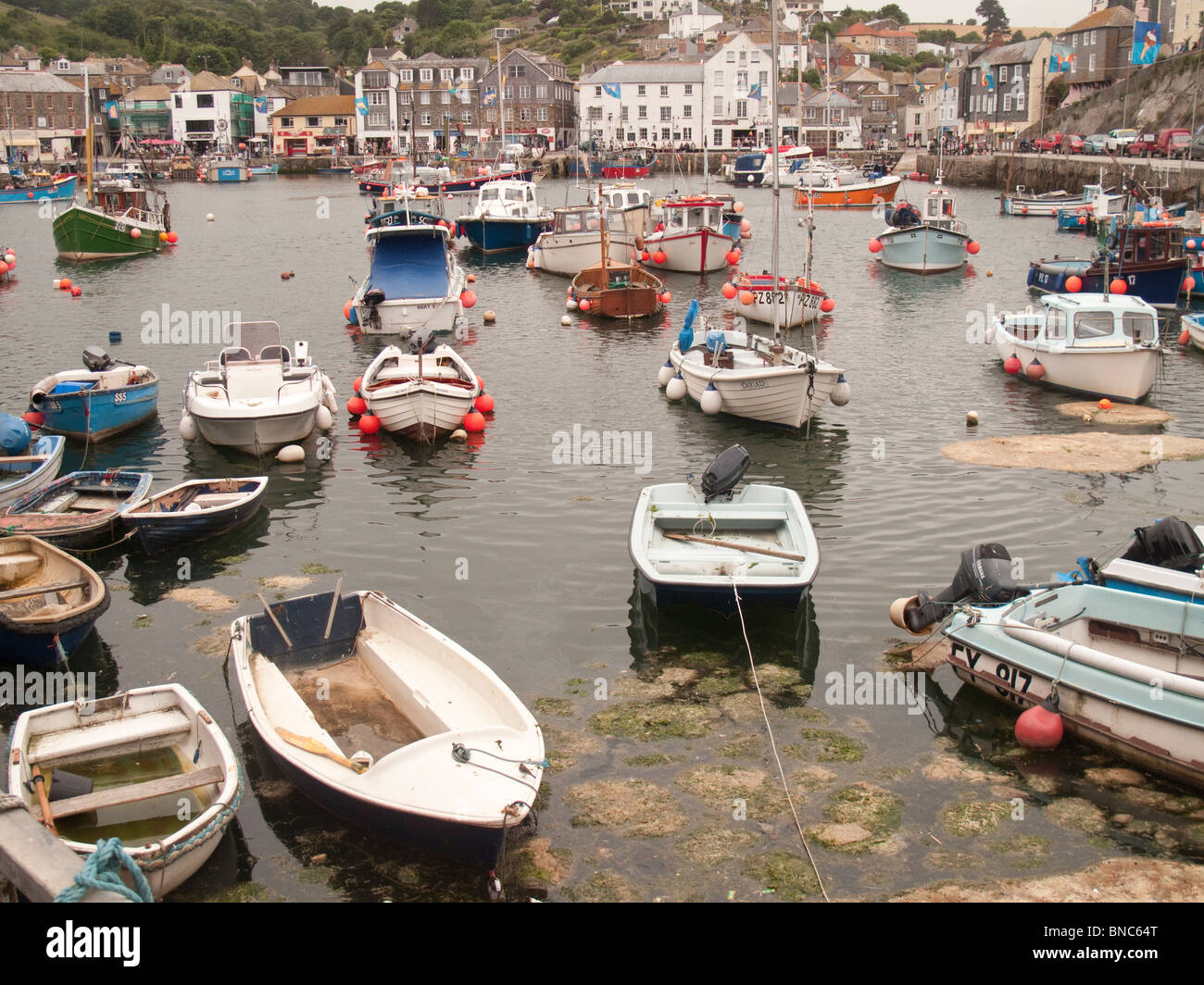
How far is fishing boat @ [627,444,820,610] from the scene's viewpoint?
44.2 ft

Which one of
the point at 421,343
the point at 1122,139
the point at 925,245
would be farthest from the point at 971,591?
the point at 1122,139

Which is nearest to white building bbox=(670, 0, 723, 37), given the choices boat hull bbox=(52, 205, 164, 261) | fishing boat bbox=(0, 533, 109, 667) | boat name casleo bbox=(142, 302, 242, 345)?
boat hull bbox=(52, 205, 164, 261)

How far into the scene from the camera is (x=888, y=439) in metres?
23.3

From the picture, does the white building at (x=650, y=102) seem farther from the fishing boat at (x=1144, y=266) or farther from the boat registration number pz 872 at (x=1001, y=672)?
the boat registration number pz 872 at (x=1001, y=672)

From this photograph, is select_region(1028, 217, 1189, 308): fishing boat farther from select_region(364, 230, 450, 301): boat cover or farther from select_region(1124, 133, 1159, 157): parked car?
select_region(1124, 133, 1159, 157): parked car

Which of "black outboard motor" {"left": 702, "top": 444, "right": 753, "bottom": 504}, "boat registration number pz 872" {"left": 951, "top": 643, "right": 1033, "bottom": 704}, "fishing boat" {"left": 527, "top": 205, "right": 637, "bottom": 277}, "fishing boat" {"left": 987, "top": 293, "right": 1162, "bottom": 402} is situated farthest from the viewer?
"fishing boat" {"left": 527, "top": 205, "right": 637, "bottom": 277}

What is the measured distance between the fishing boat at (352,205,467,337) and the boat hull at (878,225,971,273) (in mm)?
21549

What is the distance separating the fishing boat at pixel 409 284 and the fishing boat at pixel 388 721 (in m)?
21.4

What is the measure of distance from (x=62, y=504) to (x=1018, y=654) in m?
14.5

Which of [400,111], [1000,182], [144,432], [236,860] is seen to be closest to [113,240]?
[144,432]

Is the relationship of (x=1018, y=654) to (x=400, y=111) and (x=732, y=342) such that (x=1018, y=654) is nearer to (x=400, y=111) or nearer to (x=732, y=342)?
(x=732, y=342)

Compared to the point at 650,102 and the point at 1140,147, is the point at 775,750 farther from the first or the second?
the point at 650,102

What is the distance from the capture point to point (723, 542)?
1506cm

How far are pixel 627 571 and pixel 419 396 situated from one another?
7.90m
